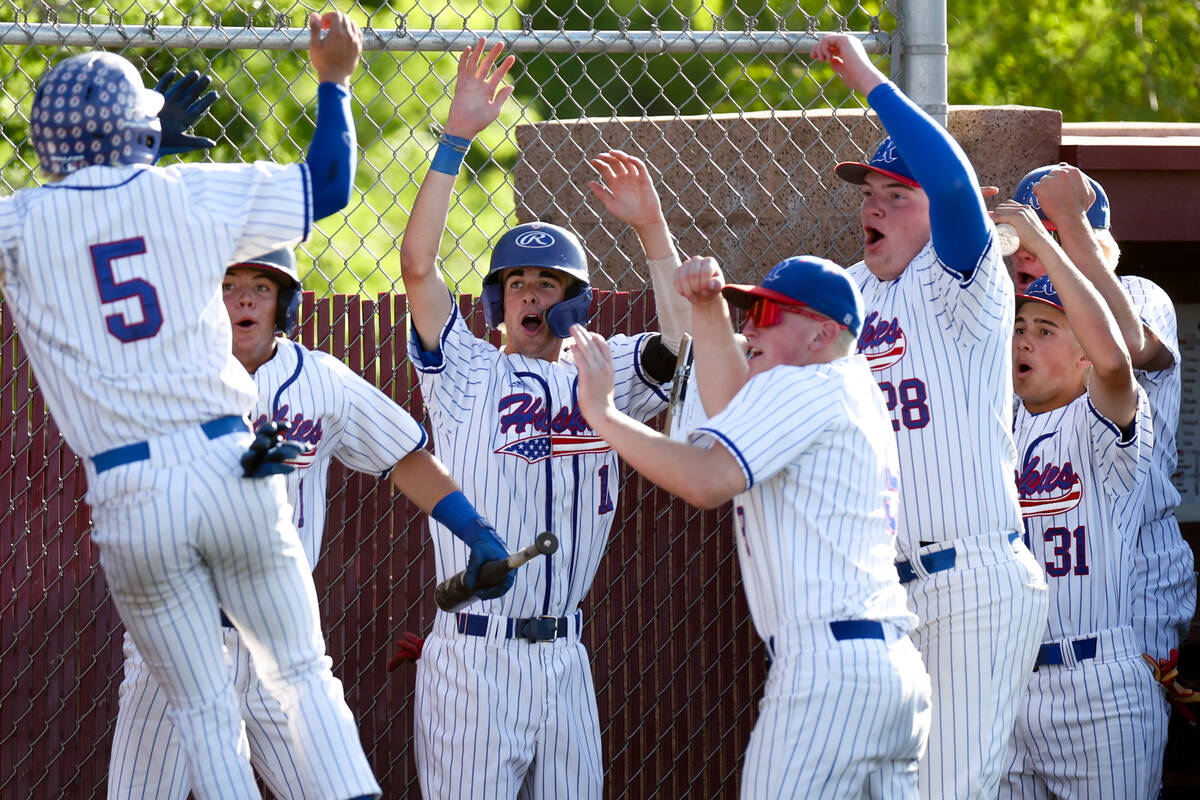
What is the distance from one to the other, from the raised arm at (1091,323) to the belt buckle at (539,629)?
1.56 metres

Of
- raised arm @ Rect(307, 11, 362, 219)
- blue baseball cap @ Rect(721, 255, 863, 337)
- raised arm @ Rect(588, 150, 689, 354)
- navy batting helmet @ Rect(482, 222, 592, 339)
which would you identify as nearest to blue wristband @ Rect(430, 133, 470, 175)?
navy batting helmet @ Rect(482, 222, 592, 339)

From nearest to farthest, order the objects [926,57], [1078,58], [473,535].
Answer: [473,535] < [926,57] < [1078,58]

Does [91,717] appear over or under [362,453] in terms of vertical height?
under

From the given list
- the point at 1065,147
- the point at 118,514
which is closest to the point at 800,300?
the point at 118,514

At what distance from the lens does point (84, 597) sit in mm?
4441

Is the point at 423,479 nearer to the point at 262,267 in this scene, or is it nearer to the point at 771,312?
the point at 262,267

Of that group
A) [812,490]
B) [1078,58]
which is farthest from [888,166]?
[1078,58]

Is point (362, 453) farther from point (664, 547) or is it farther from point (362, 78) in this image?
point (362, 78)

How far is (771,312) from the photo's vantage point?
311 cm

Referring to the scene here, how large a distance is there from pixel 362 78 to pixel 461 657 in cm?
807

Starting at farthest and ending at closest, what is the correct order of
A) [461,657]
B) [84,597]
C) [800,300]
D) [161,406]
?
[84,597]
[461,657]
[800,300]
[161,406]

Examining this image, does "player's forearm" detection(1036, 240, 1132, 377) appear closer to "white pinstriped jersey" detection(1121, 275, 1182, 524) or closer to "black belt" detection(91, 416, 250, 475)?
"white pinstriped jersey" detection(1121, 275, 1182, 524)

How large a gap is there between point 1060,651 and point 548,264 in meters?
1.75

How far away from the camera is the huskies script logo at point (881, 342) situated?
3723 mm
